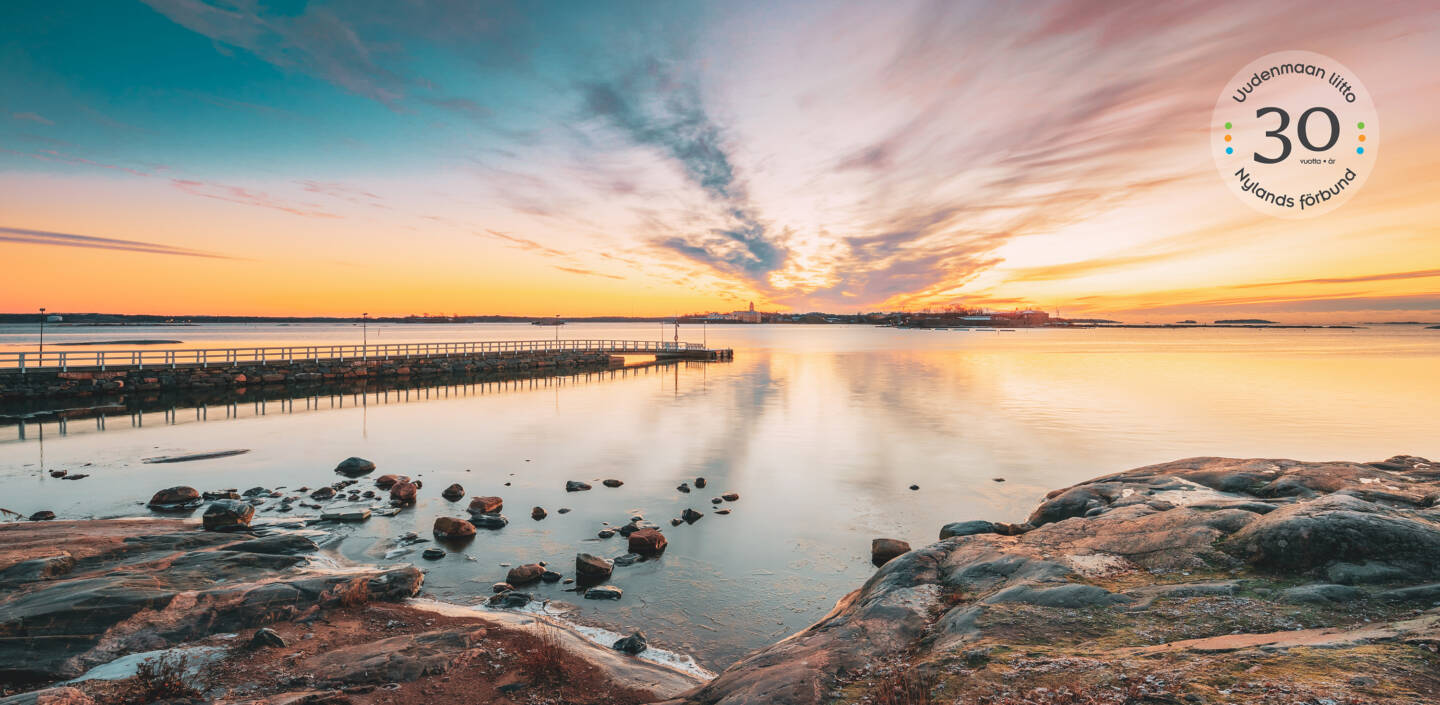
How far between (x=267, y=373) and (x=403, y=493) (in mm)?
43545

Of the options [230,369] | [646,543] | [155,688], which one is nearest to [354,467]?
[646,543]

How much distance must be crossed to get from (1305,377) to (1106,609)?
264 feet

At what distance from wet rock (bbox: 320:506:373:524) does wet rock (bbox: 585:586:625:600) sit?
8.61 m

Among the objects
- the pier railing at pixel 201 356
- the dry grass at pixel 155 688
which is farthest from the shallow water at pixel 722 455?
the pier railing at pixel 201 356

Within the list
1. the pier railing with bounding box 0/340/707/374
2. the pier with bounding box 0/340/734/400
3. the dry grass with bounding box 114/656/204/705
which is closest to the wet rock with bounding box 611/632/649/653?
the dry grass with bounding box 114/656/204/705

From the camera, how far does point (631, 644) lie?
33.2 ft

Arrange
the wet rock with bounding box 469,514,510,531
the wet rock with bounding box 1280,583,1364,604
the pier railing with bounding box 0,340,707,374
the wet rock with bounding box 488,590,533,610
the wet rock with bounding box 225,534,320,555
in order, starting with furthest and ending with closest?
the pier railing with bounding box 0,340,707,374
the wet rock with bounding box 469,514,510,531
the wet rock with bounding box 225,534,320,555
the wet rock with bounding box 488,590,533,610
the wet rock with bounding box 1280,583,1364,604

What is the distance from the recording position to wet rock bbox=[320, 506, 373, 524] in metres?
16.6

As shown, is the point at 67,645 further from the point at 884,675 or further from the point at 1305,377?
the point at 1305,377

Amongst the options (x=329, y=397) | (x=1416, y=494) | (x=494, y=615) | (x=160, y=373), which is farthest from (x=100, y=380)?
(x=1416, y=494)

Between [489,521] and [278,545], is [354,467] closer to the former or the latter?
[489,521]

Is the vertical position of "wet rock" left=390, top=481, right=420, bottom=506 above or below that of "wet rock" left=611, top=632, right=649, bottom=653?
above

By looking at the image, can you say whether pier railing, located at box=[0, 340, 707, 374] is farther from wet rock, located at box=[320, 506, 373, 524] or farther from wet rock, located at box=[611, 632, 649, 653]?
wet rock, located at box=[611, 632, 649, 653]

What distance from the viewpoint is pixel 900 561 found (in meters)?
10.4
